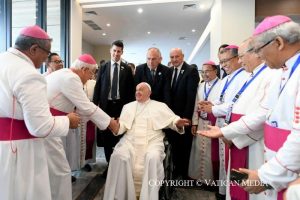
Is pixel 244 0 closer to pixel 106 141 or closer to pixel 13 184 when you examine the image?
pixel 106 141

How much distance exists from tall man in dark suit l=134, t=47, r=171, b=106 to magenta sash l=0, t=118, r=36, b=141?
6.05 ft

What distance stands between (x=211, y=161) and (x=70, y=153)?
1682mm

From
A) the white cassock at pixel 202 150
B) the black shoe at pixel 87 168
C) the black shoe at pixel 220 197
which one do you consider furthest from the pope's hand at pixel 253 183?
the black shoe at pixel 87 168

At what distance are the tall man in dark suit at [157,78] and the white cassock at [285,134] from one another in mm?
1873

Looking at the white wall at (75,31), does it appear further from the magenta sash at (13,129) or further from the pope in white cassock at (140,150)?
the magenta sash at (13,129)

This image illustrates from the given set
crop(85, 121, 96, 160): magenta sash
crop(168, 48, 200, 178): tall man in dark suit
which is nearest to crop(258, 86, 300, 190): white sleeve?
crop(168, 48, 200, 178): tall man in dark suit

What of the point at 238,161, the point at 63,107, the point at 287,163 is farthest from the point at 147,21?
the point at 287,163

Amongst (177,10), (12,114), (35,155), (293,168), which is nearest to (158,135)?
(35,155)

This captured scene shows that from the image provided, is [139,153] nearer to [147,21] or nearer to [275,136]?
[275,136]

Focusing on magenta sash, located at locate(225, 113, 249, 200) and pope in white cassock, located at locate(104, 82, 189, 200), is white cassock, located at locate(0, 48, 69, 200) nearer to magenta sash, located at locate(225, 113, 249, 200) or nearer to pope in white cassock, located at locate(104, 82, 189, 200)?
pope in white cassock, located at locate(104, 82, 189, 200)

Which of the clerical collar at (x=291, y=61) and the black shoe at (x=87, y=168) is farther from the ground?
the clerical collar at (x=291, y=61)

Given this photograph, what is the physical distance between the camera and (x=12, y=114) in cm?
143

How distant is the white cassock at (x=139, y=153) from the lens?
2.33 m

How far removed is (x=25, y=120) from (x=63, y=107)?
2.25 ft
